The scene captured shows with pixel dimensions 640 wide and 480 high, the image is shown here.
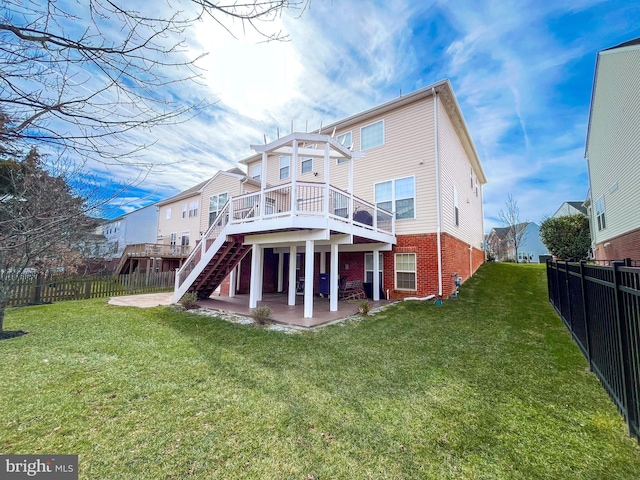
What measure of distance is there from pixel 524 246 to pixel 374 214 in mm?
40167

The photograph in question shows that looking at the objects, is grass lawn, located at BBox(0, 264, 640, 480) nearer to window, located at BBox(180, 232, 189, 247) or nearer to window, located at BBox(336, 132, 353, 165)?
window, located at BBox(336, 132, 353, 165)

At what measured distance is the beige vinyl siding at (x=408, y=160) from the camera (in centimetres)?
1077

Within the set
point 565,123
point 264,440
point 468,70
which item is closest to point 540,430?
point 264,440

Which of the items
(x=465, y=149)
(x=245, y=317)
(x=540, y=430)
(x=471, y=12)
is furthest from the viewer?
(x=465, y=149)

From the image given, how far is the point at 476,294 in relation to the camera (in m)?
11.1

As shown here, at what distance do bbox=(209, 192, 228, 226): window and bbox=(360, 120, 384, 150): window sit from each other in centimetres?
1061

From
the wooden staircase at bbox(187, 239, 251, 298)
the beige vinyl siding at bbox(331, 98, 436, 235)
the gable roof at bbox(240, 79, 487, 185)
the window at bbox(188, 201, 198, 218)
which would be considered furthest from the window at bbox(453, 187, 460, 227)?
the window at bbox(188, 201, 198, 218)

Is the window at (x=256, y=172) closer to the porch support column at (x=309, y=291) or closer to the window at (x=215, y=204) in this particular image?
A: the window at (x=215, y=204)

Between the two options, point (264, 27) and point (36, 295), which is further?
point (36, 295)

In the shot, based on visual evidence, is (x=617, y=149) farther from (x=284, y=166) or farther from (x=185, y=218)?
(x=185, y=218)

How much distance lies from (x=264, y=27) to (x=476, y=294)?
469 inches

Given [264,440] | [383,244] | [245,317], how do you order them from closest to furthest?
1. [264,440]
2. [245,317]
3. [383,244]

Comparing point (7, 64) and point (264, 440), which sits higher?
point (7, 64)

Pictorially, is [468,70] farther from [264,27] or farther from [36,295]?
[36,295]
